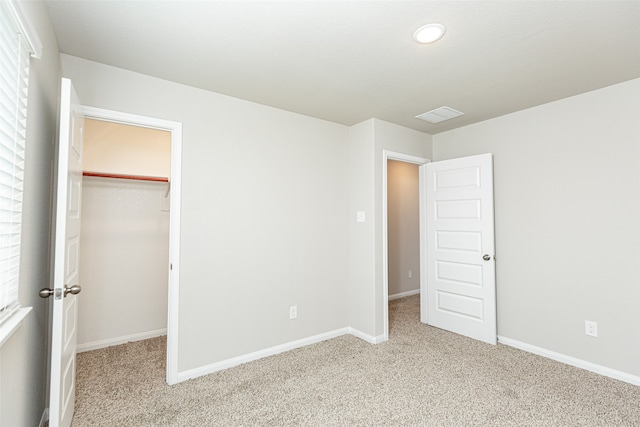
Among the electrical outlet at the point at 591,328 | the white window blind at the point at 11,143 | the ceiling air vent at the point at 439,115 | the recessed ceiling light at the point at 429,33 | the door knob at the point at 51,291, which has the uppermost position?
the recessed ceiling light at the point at 429,33

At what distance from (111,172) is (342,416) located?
10.2 feet

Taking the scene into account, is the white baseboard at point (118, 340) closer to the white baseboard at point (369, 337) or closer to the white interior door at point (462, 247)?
the white baseboard at point (369, 337)

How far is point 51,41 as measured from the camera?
1830 mm

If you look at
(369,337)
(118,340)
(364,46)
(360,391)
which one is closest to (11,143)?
(364,46)

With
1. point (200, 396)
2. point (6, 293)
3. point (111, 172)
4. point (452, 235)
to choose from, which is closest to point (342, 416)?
point (200, 396)

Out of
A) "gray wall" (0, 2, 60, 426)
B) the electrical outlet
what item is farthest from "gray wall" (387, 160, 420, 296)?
"gray wall" (0, 2, 60, 426)

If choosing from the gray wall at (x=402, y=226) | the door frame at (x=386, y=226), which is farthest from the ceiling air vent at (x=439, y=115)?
the gray wall at (x=402, y=226)

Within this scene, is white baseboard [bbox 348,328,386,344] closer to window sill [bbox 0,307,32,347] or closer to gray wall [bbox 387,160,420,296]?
gray wall [bbox 387,160,420,296]

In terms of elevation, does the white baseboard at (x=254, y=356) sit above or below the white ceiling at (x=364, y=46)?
below

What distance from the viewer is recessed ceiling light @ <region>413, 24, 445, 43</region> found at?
1.83m

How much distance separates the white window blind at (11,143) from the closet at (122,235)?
1833mm

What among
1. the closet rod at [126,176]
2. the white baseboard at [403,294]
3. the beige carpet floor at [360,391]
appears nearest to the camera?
the beige carpet floor at [360,391]

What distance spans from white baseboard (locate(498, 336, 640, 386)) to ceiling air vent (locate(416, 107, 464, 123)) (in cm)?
240

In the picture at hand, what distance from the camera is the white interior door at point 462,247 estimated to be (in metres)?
3.33
